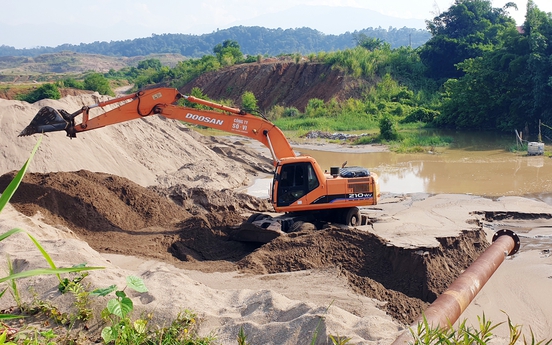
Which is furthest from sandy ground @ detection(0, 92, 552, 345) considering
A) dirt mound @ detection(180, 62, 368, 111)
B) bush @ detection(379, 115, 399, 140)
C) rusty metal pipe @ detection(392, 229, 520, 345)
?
dirt mound @ detection(180, 62, 368, 111)

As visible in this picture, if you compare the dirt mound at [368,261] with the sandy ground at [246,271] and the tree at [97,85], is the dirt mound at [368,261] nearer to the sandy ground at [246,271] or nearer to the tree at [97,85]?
the sandy ground at [246,271]

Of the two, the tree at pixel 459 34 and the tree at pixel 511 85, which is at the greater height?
the tree at pixel 459 34

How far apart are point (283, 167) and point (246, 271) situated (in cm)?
282

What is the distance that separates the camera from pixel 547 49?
31.9 meters

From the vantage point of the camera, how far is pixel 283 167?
496 inches

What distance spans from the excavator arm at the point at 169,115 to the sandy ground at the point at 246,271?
2335 mm

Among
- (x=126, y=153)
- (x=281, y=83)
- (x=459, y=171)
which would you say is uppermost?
(x=281, y=83)

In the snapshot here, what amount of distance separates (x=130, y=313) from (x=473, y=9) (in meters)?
51.2

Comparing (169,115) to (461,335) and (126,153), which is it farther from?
(461,335)

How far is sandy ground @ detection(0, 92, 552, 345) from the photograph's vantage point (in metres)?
6.71

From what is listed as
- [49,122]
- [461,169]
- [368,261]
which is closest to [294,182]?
[368,261]

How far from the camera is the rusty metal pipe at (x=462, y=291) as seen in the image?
6374 millimetres

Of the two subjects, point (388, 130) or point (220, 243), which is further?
point (388, 130)

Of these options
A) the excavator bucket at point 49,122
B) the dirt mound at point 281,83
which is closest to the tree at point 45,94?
the dirt mound at point 281,83
